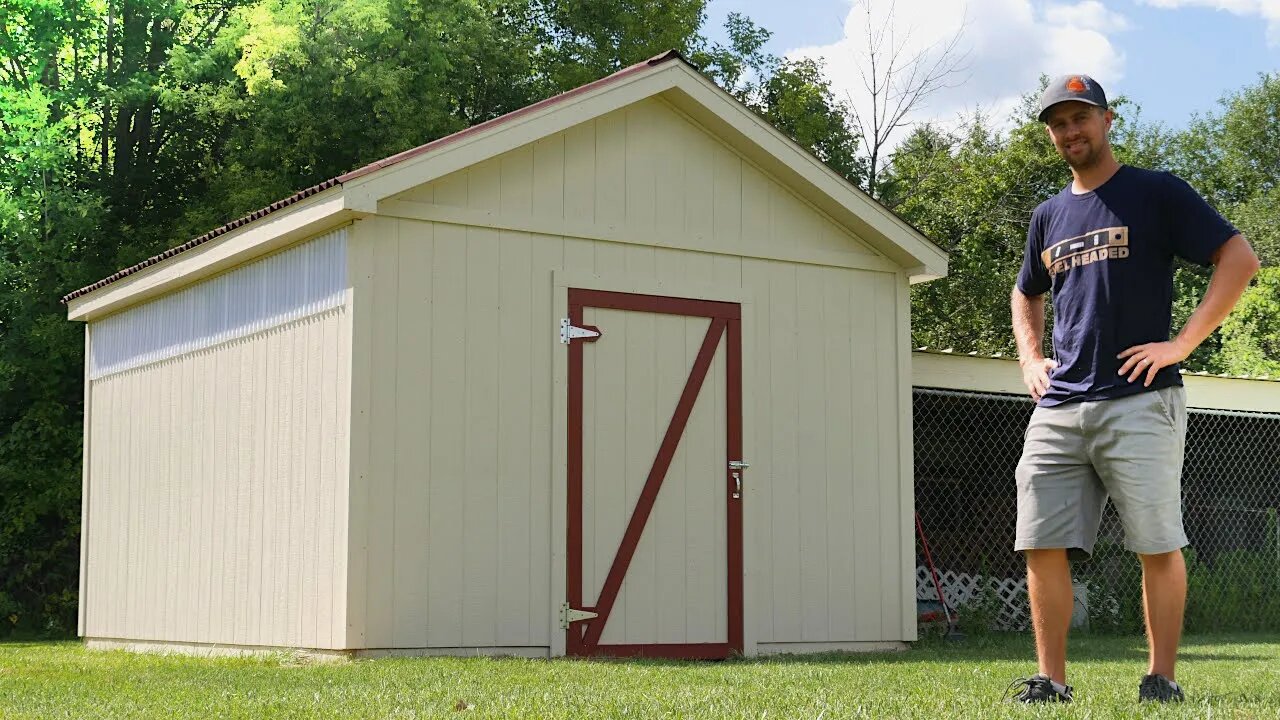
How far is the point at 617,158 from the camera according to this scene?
29.8ft

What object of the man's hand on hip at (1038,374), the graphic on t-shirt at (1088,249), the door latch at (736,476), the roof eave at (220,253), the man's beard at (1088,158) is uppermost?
the roof eave at (220,253)

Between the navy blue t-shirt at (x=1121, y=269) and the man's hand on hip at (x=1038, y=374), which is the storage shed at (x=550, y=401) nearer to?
the man's hand on hip at (x=1038, y=374)

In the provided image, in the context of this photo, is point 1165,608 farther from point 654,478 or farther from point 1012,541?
point 1012,541

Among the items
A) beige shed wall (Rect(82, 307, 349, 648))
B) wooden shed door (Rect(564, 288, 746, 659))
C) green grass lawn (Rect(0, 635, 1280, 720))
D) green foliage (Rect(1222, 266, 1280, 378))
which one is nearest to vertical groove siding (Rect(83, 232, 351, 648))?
beige shed wall (Rect(82, 307, 349, 648))

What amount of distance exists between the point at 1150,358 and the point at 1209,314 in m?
0.26

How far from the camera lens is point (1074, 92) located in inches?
177

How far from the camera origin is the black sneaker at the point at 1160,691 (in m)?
4.38

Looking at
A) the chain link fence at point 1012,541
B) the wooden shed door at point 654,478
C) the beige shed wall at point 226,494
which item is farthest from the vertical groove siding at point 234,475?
the chain link fence at point 1012,541

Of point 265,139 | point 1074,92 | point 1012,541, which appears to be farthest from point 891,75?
point 1074,92

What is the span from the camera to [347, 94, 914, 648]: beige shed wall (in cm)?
807

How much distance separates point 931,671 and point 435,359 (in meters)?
3.22

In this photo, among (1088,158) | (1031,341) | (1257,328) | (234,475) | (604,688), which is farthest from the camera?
(1257,328)

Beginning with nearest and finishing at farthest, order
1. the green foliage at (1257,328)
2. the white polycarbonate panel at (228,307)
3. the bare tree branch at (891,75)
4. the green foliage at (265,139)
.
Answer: the white polycarbonate panel at (228,307) → the green foliage at (265,139) → the green foliage at (1257,328) → the bare tree branch at (891,75)

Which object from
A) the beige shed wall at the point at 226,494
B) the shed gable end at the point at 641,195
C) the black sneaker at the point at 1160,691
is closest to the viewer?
the black sneaker at the point at 1160,691
